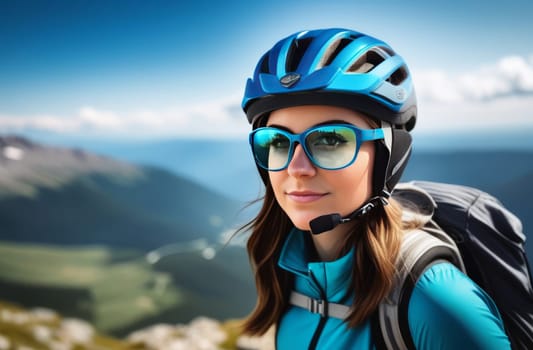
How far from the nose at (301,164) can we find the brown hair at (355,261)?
0.23 metres

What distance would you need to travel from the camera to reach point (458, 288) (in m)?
0.93

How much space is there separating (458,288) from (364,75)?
570mm

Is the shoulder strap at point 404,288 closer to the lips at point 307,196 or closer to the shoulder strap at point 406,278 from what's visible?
the shoulder strap at point 406,278

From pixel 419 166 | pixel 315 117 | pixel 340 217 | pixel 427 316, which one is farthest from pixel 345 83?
pixel 419 166

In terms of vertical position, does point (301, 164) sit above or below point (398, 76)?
below

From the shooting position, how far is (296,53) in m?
1.21

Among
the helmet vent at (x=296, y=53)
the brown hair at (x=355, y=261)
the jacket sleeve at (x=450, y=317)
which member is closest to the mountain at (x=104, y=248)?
the brown hair at (x=355, y=261)

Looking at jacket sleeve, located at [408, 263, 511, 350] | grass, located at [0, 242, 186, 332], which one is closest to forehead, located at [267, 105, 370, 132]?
jacket sleeve, located at [408, 263, 511, 350]

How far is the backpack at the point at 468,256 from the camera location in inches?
38.0

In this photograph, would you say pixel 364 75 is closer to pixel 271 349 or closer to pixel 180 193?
pixel 271 349

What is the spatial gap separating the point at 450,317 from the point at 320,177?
1.41ft

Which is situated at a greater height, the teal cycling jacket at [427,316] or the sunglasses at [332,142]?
the sunglasses at [332,142]

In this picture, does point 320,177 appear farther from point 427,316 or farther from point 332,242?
point 427,316

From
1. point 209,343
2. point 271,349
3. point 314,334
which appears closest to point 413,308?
point 314,334
